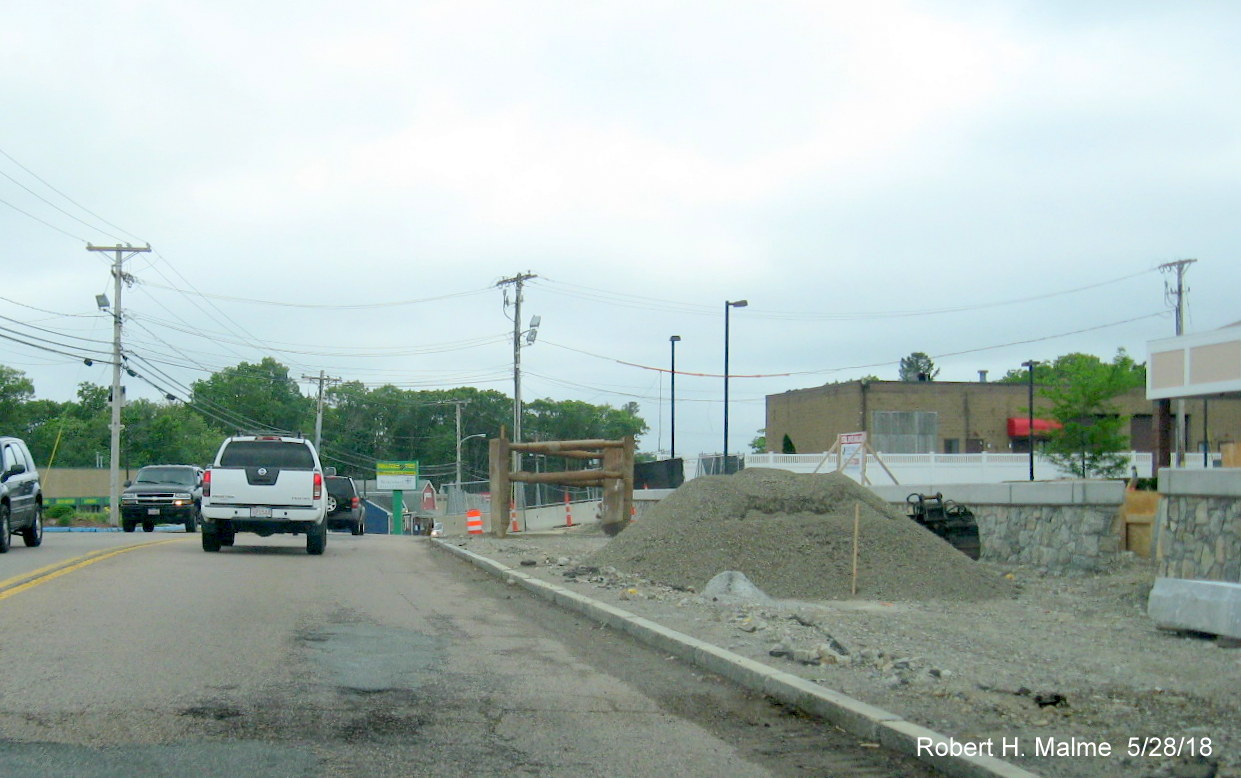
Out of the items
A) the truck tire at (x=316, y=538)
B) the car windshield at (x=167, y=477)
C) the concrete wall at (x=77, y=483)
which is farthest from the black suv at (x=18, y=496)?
the concrete wall at (x=77, y=483)

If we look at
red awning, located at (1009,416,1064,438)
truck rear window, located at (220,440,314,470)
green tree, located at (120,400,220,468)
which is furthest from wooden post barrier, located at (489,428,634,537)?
green tree, located at (120,400,220,468)

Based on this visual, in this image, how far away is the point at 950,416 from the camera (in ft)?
207

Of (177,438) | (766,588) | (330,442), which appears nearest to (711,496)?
(766,588)

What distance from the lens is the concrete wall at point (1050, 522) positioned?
17.7m

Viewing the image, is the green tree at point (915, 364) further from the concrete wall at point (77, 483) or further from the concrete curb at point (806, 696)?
the concrete curb at point (806, 696)

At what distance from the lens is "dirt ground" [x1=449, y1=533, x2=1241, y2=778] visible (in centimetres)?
581

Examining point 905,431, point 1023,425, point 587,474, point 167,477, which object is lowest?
point 167,477

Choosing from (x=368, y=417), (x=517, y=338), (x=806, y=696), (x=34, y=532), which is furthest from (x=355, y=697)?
(x=368, y=417)

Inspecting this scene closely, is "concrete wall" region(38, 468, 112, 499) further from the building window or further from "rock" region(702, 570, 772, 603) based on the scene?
"rock" region(702, 570, 772, 603)

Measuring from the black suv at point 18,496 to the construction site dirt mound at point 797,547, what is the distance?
29.9ft

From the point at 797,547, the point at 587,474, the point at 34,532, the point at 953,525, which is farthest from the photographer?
the point at 587,474

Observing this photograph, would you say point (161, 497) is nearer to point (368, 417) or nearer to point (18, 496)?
point (18, 496)

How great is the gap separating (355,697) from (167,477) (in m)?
25.3

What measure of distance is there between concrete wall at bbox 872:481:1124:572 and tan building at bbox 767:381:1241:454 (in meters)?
38.8
